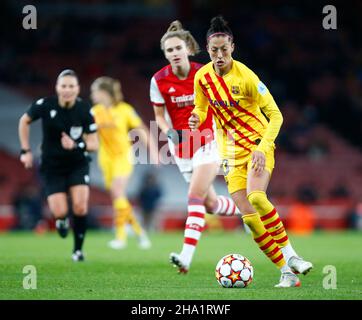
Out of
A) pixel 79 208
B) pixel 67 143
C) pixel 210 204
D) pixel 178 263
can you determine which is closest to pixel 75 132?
pixel 67 143

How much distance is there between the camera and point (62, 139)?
37.5 feet

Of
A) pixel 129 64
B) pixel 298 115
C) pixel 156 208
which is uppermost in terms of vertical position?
pixel 129 64

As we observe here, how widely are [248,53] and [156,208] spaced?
9335 millimetres

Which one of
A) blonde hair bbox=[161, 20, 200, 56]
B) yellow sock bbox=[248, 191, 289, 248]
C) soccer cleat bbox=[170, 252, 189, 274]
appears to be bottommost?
soccer cleat bbox=[170, 252, 189, 274]

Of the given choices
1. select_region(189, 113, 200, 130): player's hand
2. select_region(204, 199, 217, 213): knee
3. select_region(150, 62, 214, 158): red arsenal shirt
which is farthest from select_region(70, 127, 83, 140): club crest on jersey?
select_region(189, 113, 200, 130): player's hand

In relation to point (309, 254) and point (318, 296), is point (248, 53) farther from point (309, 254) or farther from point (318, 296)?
point (318, 296)

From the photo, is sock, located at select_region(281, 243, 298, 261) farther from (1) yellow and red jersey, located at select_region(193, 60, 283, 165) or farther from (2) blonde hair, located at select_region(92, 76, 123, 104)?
(2) blonde hair, located at select_region(92, 76, 123, 104)

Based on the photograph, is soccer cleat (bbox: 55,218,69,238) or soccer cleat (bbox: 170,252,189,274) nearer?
soccer cleat (bbox: 170,252,189,274)

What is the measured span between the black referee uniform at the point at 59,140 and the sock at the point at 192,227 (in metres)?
2.25

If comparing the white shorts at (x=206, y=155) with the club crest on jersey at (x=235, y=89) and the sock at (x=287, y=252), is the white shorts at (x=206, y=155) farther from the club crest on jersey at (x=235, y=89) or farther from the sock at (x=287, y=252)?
the sock at (x=287, y=252)

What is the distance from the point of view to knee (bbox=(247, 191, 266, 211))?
8.34 meters

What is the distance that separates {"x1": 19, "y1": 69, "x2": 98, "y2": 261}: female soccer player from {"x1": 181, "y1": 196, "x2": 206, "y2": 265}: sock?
87.4 inches

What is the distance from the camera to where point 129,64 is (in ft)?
102
